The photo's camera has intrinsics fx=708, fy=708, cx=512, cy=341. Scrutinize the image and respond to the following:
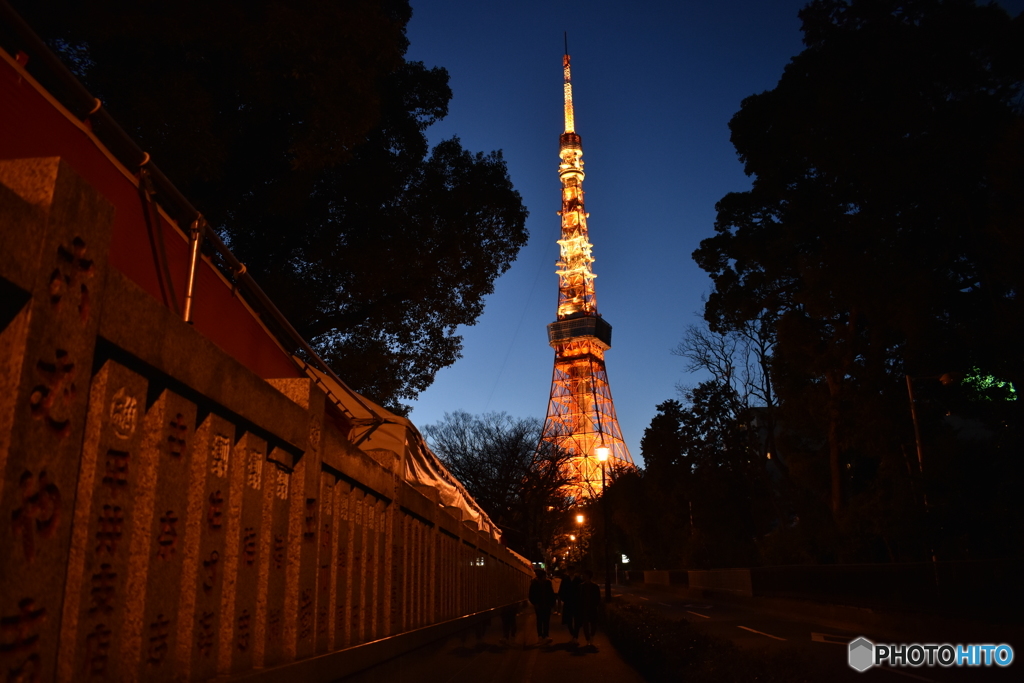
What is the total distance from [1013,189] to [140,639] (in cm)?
1614

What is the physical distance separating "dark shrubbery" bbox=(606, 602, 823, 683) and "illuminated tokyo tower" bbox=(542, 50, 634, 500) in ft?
163

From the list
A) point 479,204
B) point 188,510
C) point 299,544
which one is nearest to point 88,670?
point 188,510

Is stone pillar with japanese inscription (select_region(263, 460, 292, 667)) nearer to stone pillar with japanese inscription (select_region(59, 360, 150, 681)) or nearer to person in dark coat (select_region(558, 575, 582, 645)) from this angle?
stone pillar with japanese inscription (select_region(59, 360, 150, 681))

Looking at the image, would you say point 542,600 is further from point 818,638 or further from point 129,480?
point 129,480

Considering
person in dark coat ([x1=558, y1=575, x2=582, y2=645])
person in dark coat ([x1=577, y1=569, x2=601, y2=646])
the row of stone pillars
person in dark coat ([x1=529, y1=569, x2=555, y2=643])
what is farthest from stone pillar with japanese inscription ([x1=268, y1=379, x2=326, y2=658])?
person in dark coat ([x1=529, y1=569, x2=555, y2=643])

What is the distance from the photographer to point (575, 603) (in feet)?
43.9

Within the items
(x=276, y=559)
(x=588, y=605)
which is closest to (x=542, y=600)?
(x=588, y=605)

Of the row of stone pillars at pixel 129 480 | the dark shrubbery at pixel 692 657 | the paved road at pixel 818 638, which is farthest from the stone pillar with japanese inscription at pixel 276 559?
the paved road at pixel 818 638

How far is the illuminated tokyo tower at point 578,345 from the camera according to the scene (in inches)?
2502

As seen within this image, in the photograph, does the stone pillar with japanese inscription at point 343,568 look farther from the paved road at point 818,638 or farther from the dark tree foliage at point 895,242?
the dark tree foliage at point 895,242

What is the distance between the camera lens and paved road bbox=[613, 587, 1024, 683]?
8.98m

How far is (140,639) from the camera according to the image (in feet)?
7.14

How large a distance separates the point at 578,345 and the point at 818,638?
53481 mm

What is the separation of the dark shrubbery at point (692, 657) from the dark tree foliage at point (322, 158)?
585 cm
